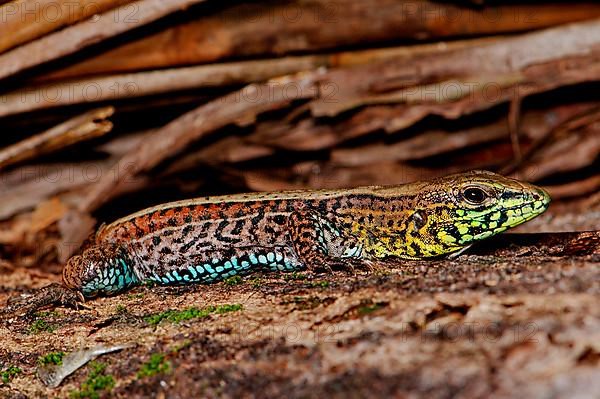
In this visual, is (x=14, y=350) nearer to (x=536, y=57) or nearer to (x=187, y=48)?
(x=187, y=48)

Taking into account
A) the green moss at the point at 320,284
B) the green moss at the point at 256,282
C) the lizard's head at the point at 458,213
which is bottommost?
the green moss at the point at 256,282

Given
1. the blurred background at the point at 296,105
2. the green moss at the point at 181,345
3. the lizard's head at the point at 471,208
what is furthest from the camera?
the blurred background at the point at 296,105

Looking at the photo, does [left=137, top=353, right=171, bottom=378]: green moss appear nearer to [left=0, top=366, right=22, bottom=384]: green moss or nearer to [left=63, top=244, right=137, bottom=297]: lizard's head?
[left=0, top=366, right=22, bottom=384]: green moss

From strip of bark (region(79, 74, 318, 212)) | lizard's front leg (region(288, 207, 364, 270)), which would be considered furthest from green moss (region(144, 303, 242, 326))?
strip of bark (region(79, 74, 318, 212))

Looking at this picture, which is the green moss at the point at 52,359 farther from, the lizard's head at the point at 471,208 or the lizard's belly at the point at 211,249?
the lizard's head at the point at 471,208

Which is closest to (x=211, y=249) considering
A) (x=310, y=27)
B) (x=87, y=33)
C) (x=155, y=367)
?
(x=155, y=367)

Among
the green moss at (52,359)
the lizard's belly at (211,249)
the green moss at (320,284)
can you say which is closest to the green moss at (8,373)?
the green moss at (52,359)

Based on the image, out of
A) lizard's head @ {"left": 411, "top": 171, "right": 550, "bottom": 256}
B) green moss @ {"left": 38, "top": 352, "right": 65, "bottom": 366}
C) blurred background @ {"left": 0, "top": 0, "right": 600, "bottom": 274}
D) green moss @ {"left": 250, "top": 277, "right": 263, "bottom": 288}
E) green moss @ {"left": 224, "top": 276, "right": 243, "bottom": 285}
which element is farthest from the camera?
blurred background @ {"left": 0, "top": 0, "right": 600, "bottom": 274}
